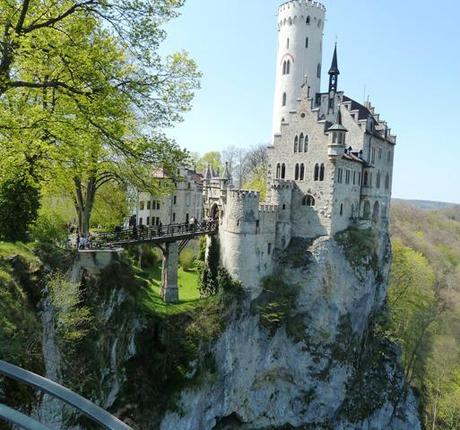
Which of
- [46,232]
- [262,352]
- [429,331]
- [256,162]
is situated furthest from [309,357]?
[256,162]

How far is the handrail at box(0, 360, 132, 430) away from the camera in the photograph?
3.40 m

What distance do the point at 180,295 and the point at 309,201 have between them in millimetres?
13614

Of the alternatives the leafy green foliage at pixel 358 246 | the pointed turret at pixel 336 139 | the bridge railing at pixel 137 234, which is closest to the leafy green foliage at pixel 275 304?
the leafy green foliage at pixel 358 246

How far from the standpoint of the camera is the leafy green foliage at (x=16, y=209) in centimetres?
1823

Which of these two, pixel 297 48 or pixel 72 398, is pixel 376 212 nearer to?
pixel 297 48

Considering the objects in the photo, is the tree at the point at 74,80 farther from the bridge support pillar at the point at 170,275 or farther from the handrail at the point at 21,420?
the bridge support pillar at the point at 170,275

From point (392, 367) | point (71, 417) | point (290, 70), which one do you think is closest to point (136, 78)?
point (71, 417)

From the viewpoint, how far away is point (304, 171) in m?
36.8

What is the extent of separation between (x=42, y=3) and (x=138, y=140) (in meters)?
4.70

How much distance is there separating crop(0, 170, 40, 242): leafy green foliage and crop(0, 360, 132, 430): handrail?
51.6 feet

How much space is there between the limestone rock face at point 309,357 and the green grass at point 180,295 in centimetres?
349

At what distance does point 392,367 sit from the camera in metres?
40.2

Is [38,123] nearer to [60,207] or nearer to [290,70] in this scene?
[60,207]

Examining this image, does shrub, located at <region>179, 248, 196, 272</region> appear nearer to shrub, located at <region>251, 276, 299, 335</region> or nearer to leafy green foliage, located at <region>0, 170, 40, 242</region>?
shrub, located at <region>251, 276, 299, 335</region>
